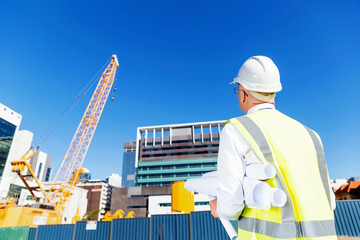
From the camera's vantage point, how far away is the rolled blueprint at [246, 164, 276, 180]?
3.17ft

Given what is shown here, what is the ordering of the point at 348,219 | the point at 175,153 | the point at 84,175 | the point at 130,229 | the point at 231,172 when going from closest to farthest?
1. the point at 231,172
2. the point at 348,219
3. the point at 130,229
4. the point at 175,153
5. the point at 84,175

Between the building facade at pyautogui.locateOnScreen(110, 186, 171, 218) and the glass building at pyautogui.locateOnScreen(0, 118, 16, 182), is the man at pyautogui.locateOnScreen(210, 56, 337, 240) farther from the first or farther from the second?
the glass building at pyautogui.locateOnScreen(0, 118, 16, 182)

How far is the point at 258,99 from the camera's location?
139cm

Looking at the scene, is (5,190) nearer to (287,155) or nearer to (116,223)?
(116,223)

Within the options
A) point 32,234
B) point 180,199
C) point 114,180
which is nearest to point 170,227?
point 180,199

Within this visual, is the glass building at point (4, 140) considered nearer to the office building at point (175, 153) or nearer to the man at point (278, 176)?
the office building at point (175, 153)

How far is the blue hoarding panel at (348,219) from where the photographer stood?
1614 centimetres

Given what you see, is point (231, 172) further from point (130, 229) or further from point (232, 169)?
point (130, 229)

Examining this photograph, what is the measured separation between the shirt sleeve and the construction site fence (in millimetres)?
16932

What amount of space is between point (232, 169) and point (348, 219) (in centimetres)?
2175

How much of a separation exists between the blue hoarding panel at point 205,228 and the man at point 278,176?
1684 centimetres

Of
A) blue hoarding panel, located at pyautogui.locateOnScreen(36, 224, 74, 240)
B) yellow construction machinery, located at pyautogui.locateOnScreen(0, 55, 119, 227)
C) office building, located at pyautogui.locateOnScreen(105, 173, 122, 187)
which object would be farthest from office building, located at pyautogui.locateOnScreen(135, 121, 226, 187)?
office building, located at pyautogui.locateOnScreen(105, 173, 122, 187)

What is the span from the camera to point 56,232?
18516mm

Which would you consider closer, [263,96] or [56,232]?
[263,96]
